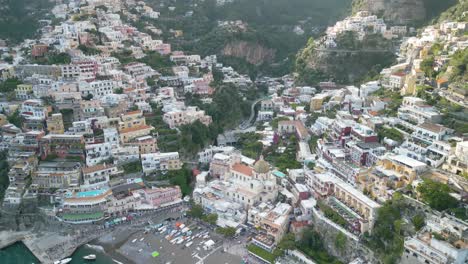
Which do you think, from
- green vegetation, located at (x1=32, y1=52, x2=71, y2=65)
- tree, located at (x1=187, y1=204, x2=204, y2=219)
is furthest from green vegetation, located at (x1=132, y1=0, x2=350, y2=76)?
tree, located at (x1=187, y1=204, x2=204, y2=219)

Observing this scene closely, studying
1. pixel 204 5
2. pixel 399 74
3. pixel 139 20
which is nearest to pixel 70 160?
pixel 399 74

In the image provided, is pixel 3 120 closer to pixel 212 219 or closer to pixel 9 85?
pixel 9 85

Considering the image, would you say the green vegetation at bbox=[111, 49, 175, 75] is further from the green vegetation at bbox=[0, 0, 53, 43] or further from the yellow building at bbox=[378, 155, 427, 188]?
the yellow building at bbox=[378, 155, 427, 188]

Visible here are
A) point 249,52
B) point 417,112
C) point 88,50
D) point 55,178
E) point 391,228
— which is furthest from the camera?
point 249,52

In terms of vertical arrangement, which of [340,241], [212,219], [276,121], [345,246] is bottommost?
[212,219]

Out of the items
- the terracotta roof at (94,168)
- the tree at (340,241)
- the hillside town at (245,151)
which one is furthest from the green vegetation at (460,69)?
the terracotta roof at (94,168)

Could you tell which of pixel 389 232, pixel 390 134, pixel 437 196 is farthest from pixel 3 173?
pixel 437 196

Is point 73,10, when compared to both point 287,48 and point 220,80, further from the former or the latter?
point 287,48

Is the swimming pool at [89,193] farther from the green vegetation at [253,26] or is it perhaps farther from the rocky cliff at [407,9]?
the rocky cliff at [407,9]
